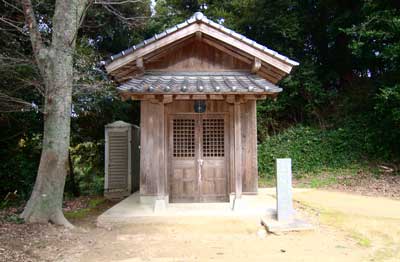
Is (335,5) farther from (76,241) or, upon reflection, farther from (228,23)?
(76,241)

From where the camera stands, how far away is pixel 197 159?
24.8ft

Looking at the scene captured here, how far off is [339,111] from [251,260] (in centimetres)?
1247

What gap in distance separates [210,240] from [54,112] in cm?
380

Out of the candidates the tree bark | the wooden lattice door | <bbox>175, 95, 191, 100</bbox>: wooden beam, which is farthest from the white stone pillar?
the tree bark

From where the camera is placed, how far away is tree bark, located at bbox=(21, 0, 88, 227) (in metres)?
5.78

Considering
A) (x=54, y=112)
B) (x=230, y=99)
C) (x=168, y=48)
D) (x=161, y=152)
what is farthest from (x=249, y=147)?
(x=54, y=112)

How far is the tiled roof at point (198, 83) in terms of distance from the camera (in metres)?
6.44

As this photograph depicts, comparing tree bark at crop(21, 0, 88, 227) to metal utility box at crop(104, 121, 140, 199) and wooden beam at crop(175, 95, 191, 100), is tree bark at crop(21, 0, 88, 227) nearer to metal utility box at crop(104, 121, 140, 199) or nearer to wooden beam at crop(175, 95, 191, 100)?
wooden beam at crop(175, 95, 191, 100)

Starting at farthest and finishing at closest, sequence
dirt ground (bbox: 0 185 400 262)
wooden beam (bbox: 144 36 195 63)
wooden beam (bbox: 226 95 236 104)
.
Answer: wooden beam (bbox: 144 36 195 63)
wooden beam (bbox: 226 95 236 104)
dirt ground (bbox: 0 185 400 262)

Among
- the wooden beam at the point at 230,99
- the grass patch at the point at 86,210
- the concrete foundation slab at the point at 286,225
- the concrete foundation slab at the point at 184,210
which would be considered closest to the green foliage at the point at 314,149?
the concrete foundation slab at the point at 184,210

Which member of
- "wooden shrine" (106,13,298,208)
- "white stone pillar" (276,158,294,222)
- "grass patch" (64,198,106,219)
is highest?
"wooden shrine" (106,13,298,208)

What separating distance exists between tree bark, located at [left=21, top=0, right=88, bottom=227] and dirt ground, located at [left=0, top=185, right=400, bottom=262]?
17.7 inches

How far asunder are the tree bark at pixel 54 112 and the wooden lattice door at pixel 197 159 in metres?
2.56

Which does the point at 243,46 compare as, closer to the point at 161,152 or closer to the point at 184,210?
the point at 161,152
